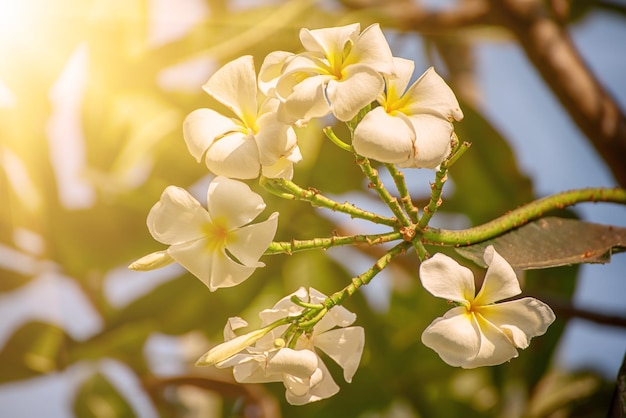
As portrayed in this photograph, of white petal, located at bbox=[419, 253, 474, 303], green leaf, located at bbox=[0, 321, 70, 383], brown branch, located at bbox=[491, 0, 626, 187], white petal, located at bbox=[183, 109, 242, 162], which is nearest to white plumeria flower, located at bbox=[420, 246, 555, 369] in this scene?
white petal, located at bbox=[419, 253, 474, 303]

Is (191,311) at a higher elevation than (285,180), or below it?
below

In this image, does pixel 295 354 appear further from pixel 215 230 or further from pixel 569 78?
pixel 569 78

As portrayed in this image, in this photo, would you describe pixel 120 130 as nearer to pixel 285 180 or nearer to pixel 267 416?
pixel 267 416

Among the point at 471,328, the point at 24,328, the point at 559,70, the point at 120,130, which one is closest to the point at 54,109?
the point at 120,130

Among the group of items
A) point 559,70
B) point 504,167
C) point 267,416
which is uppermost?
point 559,70

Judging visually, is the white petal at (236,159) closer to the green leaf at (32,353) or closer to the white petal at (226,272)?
the white petal at (226,272)

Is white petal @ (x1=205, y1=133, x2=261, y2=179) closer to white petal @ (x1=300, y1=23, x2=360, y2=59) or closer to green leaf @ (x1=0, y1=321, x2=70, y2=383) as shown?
white petal @ (x1=300, y1=23, x2=360, y2=59)

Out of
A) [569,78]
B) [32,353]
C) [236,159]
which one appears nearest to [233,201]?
[236,159]
